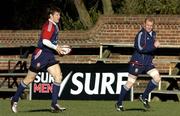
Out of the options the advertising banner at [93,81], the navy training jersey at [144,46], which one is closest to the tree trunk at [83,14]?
the advertising banner at [93,81]

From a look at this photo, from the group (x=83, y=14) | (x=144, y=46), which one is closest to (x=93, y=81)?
(x=144, y=46)

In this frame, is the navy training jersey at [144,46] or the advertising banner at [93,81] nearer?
the navy training jersey at [144,46]

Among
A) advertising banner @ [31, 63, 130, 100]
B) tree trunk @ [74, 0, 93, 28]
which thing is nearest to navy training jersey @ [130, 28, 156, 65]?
advertising banner @ [31, 63, 130, 100]

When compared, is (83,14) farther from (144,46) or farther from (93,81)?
(144,46)

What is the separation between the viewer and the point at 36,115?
13.4 m

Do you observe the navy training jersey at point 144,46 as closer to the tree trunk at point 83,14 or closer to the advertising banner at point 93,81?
the advertising banner at point 93,81

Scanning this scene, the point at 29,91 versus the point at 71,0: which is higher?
the point at 71,0

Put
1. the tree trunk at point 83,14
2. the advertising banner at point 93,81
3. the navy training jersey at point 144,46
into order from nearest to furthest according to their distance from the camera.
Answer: the navy training jersey at point 144,46 < the advertising banner at point 93,81 < the tree trunk at point 83,14

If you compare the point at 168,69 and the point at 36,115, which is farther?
the point at 168,69

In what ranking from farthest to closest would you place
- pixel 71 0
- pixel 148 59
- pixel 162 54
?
pixel 71 0 < pixel 162 54 < pixel 148 59

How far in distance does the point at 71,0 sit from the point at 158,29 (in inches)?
336

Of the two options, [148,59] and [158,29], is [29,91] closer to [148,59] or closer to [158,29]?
[158,29]

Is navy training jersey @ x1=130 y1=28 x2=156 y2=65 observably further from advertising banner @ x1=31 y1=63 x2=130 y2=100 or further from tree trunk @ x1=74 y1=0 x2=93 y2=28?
tree trunk @ x1=74 y1=0 x2=93 y2=28

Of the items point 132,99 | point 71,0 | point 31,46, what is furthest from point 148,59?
point 71,0
